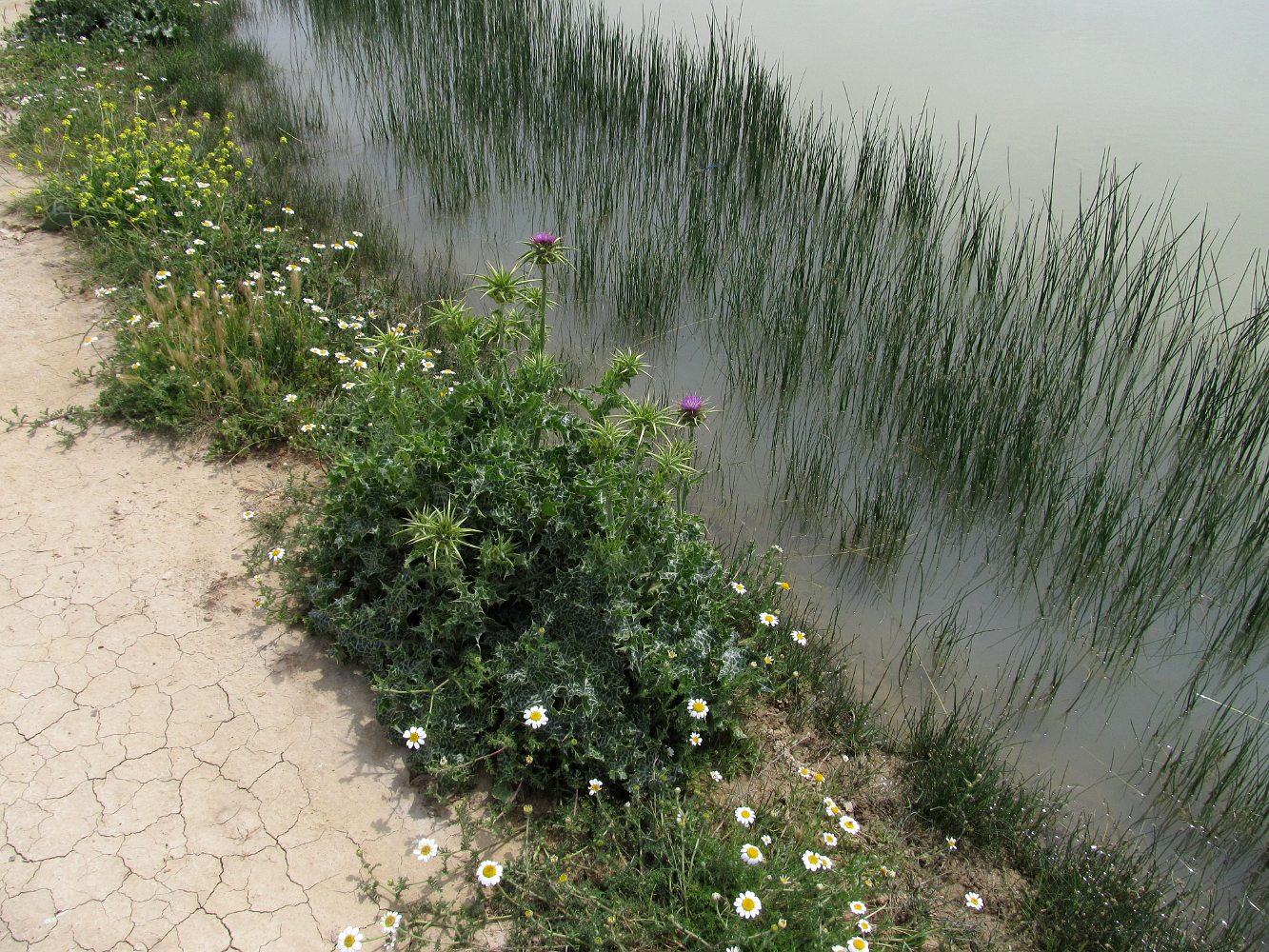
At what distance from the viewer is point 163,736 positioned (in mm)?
2570

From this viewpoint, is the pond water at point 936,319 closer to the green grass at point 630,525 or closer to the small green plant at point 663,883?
the green grass at point 630,525

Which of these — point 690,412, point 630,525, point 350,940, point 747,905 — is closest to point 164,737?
point 350,940

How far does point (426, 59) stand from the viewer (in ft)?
24.8

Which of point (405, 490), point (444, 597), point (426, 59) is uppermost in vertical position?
point (426, 59)

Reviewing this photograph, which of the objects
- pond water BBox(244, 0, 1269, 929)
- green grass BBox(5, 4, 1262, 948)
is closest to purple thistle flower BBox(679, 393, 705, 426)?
green grass BBox(5, 4, 1262, 948)

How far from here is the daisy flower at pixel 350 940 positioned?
211 cm

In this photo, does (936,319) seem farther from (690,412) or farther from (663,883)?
(663,883)

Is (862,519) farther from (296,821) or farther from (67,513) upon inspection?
(67,513)

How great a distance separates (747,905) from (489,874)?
65 cm

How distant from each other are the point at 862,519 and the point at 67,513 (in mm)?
3123

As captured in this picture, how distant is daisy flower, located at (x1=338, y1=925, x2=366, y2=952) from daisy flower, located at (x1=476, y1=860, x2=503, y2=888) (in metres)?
0.31

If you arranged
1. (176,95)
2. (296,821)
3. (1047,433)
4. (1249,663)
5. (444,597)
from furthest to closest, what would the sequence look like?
(176,95) → (1047,433) → (1249,663) → (444,597) → (296,821)

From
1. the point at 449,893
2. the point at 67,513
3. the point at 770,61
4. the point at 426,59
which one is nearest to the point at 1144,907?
the point at 449,893

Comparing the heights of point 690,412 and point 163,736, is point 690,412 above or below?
above
